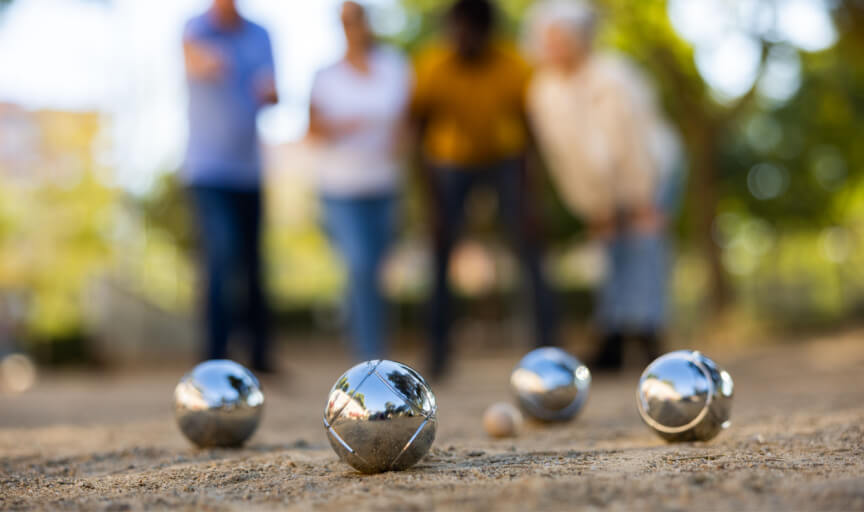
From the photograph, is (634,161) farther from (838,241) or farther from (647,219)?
(838,241)

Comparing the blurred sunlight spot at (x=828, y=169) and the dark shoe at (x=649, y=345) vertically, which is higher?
the blurred sunlight spot at (x=828, y=169)

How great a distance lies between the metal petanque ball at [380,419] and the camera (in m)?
2.05

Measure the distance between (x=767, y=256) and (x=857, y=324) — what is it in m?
22.0

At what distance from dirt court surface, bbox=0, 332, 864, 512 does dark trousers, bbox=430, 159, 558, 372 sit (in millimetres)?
1277

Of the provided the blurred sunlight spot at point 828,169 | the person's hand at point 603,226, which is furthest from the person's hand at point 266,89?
the blurred sunlight spot at point 828,169

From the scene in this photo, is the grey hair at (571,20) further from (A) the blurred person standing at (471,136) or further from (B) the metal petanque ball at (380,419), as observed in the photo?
(B) the metal petanque ball at (380,419)

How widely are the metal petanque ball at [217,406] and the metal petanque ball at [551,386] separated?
1.04 metres

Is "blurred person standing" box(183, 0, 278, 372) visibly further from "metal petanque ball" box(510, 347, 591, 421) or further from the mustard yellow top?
"metal petanque ball" box(510, 347, 591, 421)

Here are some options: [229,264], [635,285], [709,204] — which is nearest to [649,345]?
[635,285]

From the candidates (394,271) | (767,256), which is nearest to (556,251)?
(394,271)

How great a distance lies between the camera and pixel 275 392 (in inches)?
201

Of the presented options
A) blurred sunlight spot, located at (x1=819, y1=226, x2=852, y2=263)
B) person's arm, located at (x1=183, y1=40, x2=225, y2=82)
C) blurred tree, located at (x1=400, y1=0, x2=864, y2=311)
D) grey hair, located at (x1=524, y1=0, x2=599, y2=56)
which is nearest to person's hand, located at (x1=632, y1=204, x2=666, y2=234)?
grey hair, located at (x1=524, y1=0, x2=599, y2=56)

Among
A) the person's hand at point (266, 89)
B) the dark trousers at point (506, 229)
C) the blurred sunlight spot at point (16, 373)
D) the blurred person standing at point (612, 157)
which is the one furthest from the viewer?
the blurred sunlight spot at point (16, 373)

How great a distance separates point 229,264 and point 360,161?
1133mm
